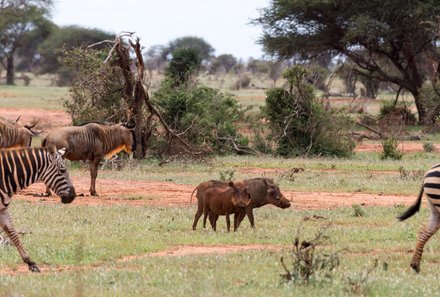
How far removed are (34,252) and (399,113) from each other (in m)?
25.7

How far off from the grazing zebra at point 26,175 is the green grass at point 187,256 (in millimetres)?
535

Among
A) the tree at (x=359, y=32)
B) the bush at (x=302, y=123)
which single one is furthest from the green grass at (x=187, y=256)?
the tree at (x=359, y=32)

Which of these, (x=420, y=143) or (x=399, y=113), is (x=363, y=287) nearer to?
(x=420, y=143)

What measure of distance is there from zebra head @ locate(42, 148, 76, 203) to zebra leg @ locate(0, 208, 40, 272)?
0.86 m

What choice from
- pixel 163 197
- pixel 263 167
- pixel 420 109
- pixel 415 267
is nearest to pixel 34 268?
pixel 415 267

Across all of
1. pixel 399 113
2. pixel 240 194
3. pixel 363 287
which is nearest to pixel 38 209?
pixel 240 194

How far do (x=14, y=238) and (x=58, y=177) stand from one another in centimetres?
115

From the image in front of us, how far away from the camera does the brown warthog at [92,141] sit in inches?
684

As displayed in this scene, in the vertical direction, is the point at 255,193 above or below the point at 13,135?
below

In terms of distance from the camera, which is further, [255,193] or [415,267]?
[255,193]

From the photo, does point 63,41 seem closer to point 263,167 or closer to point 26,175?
point 263,167

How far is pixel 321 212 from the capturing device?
14.8 metres

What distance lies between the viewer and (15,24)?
65.6 meters

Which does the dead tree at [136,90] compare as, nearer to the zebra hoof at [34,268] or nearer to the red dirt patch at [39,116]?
the red dirt patch at [39,116]
